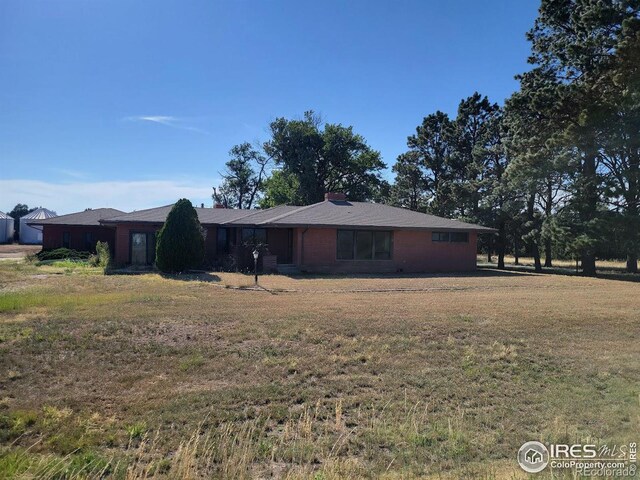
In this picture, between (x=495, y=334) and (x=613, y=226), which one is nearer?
(x=495, y=334)

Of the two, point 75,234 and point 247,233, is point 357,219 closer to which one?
point 247,233

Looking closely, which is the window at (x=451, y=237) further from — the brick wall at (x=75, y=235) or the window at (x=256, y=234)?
the brick wall at (x=75, y=235)

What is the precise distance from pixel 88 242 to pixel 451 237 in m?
23.9

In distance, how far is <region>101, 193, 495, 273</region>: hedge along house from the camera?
21.1 m

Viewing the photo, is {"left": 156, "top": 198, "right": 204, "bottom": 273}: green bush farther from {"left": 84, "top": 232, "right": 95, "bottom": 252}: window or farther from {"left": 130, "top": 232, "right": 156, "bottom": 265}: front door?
{"left": 84, "top": 232, "right": 95, "bottom": 252}: window

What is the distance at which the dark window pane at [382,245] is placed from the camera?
2222 cm

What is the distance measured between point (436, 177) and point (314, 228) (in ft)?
84.6

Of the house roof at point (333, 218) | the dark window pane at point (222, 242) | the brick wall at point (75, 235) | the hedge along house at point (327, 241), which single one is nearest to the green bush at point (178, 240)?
the hedge along house at point (327, 241)

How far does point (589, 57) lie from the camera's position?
19.7 m

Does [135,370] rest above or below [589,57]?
below

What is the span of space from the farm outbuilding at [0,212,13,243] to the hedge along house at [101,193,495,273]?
126ft

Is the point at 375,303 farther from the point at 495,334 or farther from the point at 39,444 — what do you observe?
the point at 39,444

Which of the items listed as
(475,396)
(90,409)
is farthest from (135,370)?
(475,396)

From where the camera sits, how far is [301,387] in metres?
5.86
